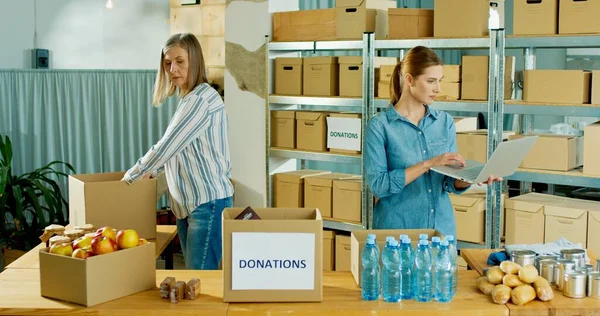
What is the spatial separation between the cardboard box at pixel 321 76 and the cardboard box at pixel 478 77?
931 mm

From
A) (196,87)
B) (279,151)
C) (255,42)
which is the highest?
(255,42)

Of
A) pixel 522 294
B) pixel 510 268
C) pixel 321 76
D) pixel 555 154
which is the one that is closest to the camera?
pixel 522 294

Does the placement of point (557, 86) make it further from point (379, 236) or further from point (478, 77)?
point (379, 236)

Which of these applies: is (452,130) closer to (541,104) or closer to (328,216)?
(541,104)

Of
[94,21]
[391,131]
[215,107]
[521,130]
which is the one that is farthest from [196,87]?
[94,21]

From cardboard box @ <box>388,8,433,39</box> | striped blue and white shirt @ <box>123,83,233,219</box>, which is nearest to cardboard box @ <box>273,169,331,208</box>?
cardboard box @ <box>388,8,433,39</box>

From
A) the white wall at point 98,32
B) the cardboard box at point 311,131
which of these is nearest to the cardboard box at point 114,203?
the cardboard box at point 311,131

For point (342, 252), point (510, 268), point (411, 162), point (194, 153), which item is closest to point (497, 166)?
point (411, 162)

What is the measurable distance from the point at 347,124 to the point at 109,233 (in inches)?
102

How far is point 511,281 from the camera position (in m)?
2.63

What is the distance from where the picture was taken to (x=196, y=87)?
3.52 meters

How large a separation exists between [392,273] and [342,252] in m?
2.70

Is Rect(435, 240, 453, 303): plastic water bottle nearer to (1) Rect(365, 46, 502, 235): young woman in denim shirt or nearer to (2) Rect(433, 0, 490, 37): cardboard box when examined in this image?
(1) Rect(365, 46, 502, 235): young woman in denim shirt

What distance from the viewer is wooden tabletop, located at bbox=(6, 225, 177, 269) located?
127 inches
